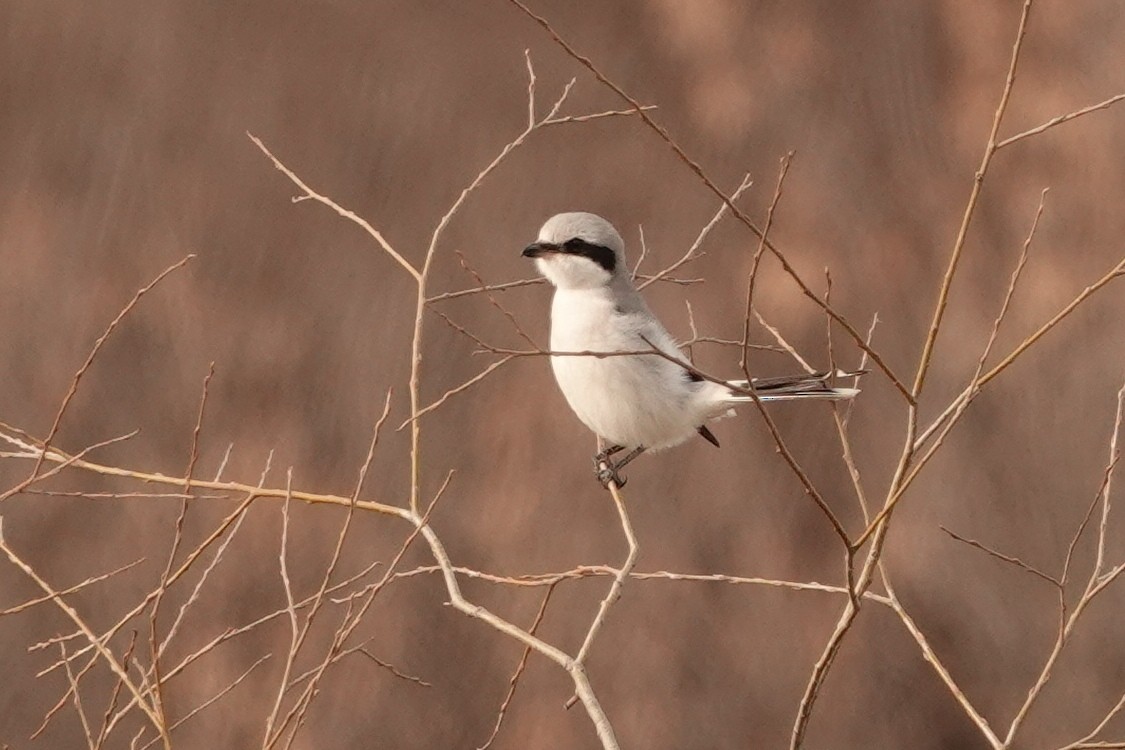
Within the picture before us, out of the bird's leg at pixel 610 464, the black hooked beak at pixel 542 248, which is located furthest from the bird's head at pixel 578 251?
the bird's leg at pixel 610 464

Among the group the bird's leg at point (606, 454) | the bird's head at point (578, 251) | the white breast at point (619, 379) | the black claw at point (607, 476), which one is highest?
the bird's head at point (578, 251)

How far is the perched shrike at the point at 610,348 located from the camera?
1390 mm

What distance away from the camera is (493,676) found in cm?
233

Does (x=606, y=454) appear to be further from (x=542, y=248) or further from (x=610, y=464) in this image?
(x=542, y=248)

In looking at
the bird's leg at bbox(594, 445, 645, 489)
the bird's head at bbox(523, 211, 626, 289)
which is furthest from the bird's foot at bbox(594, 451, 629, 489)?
the bird's head at bbox(523, 211, 626, 289)

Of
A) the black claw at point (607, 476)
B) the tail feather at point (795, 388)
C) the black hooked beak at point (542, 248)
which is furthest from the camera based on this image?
the black claw at point (607, 476)

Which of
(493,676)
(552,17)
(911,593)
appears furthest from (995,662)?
(552,17)

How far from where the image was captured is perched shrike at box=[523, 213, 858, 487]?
1.39 metres

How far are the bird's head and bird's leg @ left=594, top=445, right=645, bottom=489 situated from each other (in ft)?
0.70

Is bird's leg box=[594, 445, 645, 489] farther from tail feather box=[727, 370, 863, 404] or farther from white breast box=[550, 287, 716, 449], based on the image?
tail feather box=[727, 370, 863, 404]

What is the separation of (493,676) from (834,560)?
25.5 inches

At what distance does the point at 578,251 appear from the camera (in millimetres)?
1394

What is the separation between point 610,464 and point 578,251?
1.18 feet

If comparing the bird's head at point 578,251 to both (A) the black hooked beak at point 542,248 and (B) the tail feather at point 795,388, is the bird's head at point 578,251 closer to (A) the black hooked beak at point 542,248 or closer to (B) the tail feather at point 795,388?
(A) the black hooked beak at point 542,248
